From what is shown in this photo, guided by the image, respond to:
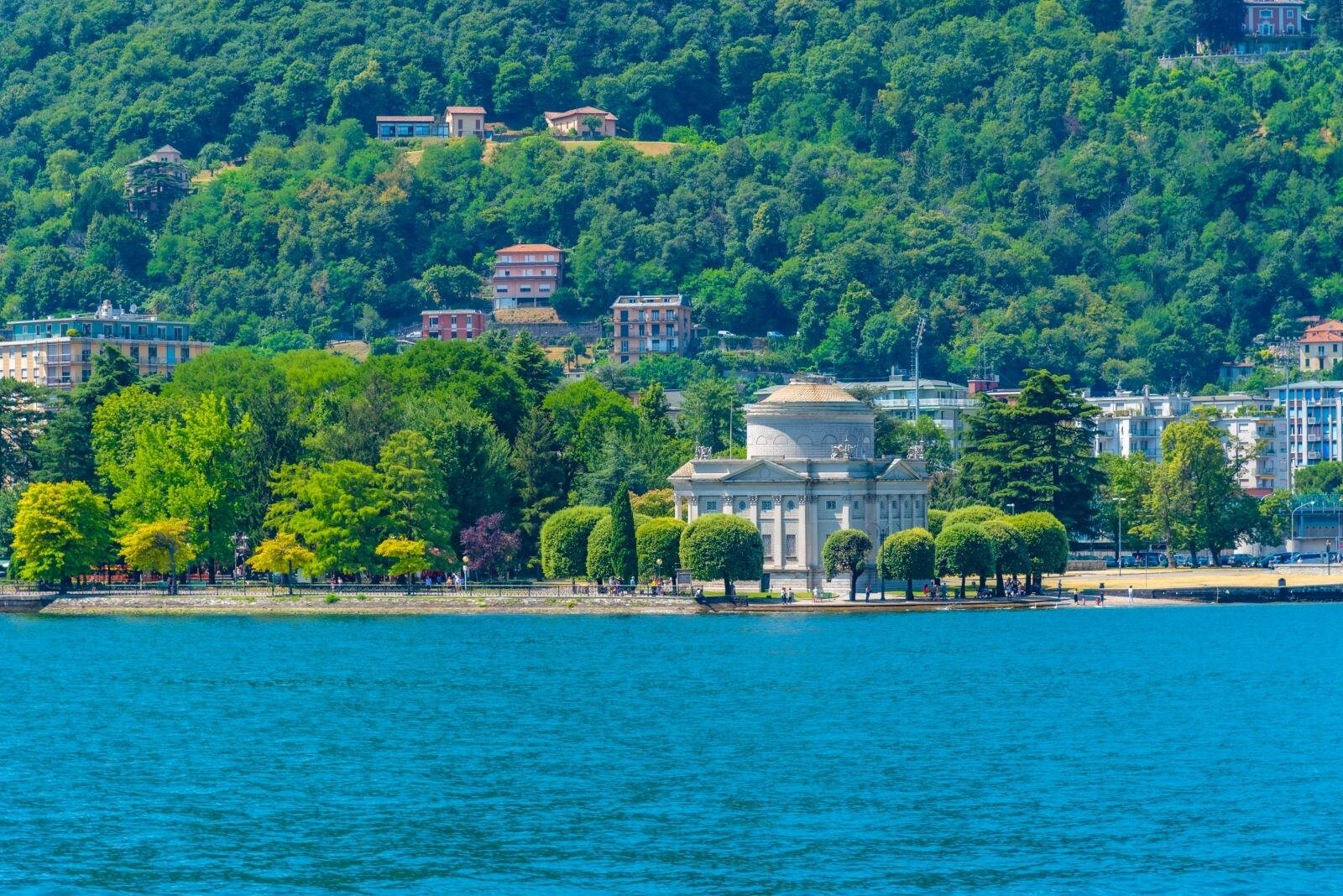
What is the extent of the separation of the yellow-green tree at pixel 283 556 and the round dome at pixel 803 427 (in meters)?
21.6

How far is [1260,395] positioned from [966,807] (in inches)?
5675

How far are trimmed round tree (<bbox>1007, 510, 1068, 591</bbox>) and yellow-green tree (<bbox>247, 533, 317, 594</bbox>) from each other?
94.4 ft

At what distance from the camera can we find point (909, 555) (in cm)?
10512

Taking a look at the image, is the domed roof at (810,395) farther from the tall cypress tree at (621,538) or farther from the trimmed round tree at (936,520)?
the tall cypress tree at (621,538)

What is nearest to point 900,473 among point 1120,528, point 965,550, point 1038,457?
point 1038,457

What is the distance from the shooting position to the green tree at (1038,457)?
124 metres

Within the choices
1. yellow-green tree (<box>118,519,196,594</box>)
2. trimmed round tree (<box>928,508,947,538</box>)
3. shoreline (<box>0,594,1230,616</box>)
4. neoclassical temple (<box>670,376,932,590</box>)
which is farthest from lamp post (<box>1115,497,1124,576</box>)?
yellow-green tree (<box>118,519,196,594</box>)

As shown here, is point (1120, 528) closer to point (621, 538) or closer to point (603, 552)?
point (621, 538)

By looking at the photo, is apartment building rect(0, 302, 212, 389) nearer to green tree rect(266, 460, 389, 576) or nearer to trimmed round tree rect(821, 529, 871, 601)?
green tree rect(266, 460, 389, 576)

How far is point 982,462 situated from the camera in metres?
124

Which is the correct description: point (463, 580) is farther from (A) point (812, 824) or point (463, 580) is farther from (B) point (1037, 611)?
(A) point (812, 824)

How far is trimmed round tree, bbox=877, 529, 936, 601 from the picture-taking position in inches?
4144

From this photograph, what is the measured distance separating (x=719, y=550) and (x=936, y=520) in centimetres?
1693

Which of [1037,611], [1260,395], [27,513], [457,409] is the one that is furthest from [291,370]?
[1260,395]
